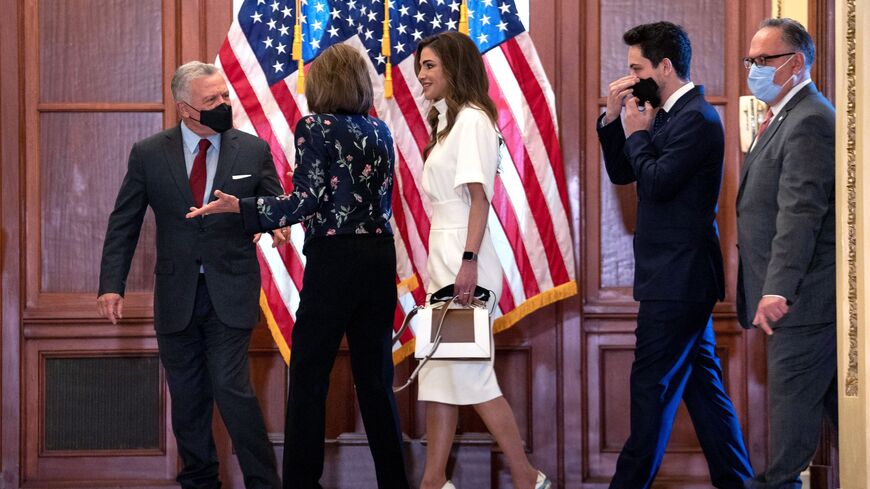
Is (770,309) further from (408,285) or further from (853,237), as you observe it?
(408,285)

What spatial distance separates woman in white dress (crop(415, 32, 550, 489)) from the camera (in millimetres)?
4148

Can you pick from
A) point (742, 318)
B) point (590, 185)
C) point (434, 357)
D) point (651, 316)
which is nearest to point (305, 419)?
point (434, 357)

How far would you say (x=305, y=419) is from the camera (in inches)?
149

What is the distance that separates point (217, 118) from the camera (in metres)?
4.26

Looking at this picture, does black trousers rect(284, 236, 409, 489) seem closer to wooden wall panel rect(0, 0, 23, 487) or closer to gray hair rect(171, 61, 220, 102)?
gray hair rect(171, 61, 220, 102)

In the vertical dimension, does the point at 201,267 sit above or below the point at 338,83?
below

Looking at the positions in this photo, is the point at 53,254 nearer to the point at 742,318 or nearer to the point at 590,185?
the point at 590,185

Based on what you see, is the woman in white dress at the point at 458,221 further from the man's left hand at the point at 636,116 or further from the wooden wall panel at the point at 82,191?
the wooden wall panel at the point at 82,191

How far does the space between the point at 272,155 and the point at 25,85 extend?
1205 mm

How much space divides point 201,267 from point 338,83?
3.08ft

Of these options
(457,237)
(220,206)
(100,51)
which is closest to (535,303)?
(457,237)

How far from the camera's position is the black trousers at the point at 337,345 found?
12.4 ft

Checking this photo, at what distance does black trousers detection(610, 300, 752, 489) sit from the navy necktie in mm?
641

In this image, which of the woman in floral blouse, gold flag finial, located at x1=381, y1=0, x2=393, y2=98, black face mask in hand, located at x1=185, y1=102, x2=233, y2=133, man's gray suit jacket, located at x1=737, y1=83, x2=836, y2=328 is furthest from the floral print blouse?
man's gray suit jacket, located at x1=737, y1=83, x2=836, y2=328
